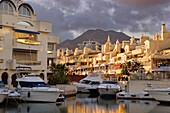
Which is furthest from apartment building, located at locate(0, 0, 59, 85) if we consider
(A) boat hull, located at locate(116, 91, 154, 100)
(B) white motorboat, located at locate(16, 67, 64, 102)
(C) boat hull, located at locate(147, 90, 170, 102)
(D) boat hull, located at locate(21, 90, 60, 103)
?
(C) boat hull, located at locate(147, 90, 170, 102)

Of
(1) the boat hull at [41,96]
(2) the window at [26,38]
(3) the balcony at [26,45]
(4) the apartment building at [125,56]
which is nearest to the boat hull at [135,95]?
(1) the boat hull at [41,96]

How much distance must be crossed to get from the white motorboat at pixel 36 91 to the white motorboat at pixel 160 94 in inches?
420

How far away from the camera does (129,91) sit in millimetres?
45688

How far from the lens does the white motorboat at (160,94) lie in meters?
38.9

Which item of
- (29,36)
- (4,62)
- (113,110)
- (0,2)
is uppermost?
(0,2)

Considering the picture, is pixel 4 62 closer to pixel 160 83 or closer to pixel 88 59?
pixel 160 83

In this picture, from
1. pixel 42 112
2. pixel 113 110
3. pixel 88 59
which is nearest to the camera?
pixel 42 112

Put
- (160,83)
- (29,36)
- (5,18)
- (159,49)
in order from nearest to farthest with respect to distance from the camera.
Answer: (160,83) → (5,18) → (29,36) → (159,49)

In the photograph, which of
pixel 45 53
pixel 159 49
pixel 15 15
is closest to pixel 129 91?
pixel 45 53

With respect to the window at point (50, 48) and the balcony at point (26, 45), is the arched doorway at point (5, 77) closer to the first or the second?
the balcony at point (26, 45)

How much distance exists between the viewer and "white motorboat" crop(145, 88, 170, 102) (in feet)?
128

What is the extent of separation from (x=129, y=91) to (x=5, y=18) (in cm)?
1983

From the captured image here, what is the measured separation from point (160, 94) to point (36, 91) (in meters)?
14.2

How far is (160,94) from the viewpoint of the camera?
129ft
